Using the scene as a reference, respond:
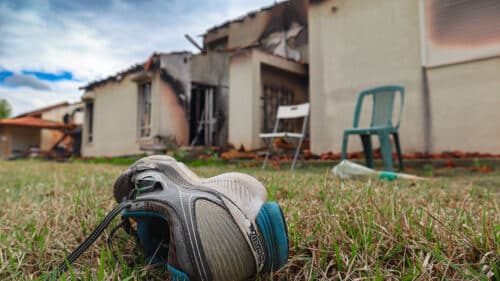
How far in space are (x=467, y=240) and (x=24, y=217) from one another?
1501mm

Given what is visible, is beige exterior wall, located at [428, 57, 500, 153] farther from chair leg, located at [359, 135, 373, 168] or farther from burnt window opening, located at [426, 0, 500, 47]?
chair leg, located at [359, 135, 373, 168]

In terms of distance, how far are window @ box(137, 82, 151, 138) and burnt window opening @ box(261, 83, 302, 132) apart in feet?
10.4

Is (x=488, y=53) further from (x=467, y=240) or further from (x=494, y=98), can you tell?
(x=467, y=240)

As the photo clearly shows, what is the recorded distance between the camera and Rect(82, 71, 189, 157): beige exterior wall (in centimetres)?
783

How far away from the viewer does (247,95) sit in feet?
21.5

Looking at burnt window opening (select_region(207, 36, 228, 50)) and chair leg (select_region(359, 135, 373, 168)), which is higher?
burnt window opening (select_region(207, 36, 228, 50))

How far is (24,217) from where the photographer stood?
1.30 meters

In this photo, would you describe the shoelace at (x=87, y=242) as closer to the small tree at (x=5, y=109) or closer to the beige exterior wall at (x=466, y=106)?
the beige exterior wall at (x=466, y=106)

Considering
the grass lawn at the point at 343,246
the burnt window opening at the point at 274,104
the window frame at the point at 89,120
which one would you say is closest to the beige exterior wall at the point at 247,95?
the burnt window opening at the point at 274,104

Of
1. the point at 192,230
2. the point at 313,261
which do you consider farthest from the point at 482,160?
the point at 192,230

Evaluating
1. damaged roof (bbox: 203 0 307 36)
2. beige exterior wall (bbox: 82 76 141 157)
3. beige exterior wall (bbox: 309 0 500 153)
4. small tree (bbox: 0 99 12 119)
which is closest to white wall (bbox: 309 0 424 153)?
beige exterior wall (bbox: 309 0 500 153)

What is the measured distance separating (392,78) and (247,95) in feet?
8.77

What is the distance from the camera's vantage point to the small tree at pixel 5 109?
102ft

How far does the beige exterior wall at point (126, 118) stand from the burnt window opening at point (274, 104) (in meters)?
2.20
